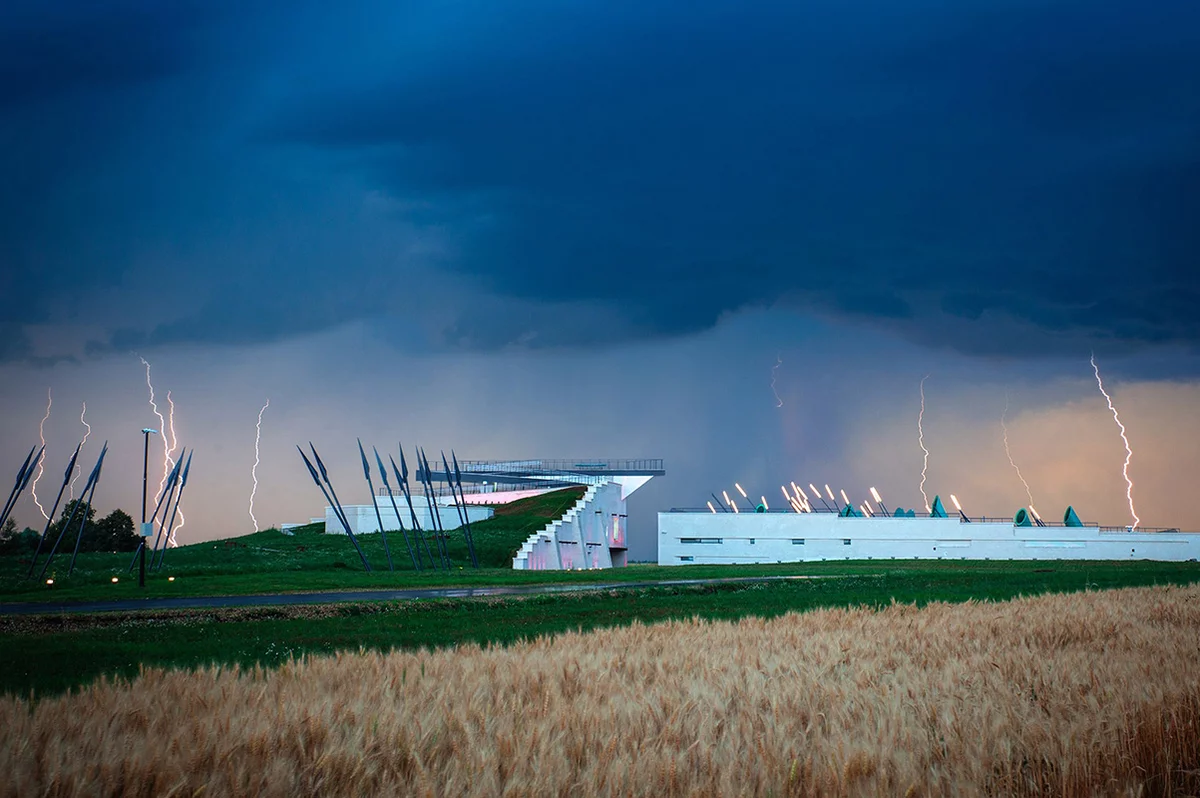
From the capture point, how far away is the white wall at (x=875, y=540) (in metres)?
72.6

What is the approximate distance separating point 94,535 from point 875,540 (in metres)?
66.6

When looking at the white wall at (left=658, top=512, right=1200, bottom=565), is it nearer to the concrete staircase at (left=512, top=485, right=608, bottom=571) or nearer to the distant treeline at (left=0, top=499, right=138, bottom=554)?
the concrete staircase at (left=512, top=485, right=608, bottom=571)

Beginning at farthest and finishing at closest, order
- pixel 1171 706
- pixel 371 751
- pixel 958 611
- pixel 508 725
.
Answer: pixel 958 611, pixel 1171 706, pixel 508 725, pixel 371 751

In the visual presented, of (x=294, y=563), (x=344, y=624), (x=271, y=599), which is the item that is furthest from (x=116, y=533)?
(x=344, y=624)

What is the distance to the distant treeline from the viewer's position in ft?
246

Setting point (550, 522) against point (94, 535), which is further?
point (94, 535)

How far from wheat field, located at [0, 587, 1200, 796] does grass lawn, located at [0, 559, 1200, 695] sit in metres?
2.01

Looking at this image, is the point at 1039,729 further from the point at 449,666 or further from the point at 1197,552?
the point at 1197,552

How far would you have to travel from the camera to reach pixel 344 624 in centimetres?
1864

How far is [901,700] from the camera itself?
735cm

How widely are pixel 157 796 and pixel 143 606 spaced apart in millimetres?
22462

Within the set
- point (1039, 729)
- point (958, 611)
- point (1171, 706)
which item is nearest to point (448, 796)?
point (1039, 729)

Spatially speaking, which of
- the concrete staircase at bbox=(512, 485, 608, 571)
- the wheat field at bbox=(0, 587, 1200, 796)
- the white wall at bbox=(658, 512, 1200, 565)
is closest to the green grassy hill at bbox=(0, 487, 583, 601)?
the concrete staircase at bbox=(512, 485, 608, 571)

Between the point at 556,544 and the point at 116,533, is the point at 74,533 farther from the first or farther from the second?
the point at 556,544
